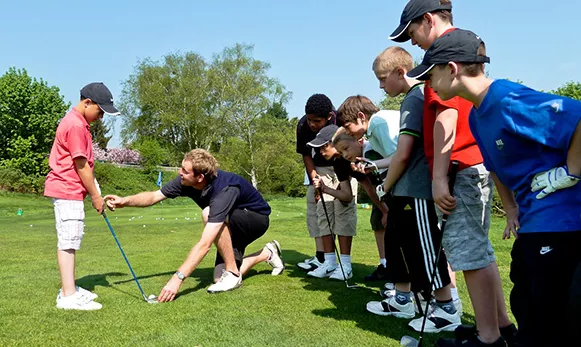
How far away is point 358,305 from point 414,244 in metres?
0.99

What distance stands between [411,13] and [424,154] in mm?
978

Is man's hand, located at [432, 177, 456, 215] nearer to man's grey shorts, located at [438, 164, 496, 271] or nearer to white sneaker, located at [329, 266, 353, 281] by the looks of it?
man's grey shorts, located at [438, 164, 496, 271]

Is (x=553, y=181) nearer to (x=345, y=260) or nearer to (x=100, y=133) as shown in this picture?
(x=345, y=260)

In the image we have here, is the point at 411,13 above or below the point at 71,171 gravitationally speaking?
above

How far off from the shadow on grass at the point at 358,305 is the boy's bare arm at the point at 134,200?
1758 mm

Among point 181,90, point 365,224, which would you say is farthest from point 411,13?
point 181,90

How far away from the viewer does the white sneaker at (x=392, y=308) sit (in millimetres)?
4121

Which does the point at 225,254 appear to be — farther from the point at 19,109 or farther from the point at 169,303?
the point at 19,109

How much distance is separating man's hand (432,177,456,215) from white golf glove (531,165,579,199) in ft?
2.52

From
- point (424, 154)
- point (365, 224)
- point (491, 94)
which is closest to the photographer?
point (491, 94)

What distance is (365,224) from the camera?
13.0 m

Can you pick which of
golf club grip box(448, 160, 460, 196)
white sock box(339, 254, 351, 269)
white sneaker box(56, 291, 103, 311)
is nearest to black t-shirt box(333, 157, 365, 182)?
white sock box(339, 254, 351, 269)

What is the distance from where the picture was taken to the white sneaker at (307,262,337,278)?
234 inches

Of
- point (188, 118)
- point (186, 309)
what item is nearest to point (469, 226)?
point (186, 309)
